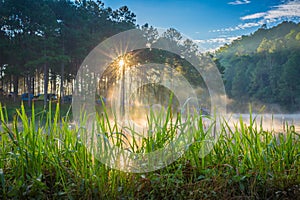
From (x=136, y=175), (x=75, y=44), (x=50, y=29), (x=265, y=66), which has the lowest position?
(x=136, y=175)

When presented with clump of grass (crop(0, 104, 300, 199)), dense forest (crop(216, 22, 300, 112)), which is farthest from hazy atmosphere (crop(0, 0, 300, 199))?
dense forest (crop(216, 22, 300, 112))

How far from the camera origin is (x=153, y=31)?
7.94 meters

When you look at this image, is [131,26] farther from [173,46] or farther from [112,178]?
[112,178]

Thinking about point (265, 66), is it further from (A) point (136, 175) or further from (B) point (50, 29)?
(A) point (136, 175)

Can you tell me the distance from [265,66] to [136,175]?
14541 mm

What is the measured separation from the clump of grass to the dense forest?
38.3 ft

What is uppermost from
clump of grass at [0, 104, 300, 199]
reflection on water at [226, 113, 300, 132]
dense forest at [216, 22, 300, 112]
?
dense forest at [216, 22, 300, 112]

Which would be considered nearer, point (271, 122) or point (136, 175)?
point (136, 175)

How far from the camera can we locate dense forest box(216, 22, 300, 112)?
12734 millimetres

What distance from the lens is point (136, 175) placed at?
0.84 m

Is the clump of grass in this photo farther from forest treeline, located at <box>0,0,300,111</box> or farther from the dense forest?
the dense forest

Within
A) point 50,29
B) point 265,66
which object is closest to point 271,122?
point 50,29

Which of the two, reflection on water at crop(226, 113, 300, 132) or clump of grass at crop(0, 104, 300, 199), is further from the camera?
reflection on water at crop(226, 113, 300, 132)

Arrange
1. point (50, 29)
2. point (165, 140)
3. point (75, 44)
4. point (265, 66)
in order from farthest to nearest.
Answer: point (265, 66) < point (75, 44) < point (50, 29) < point (165, 140)
